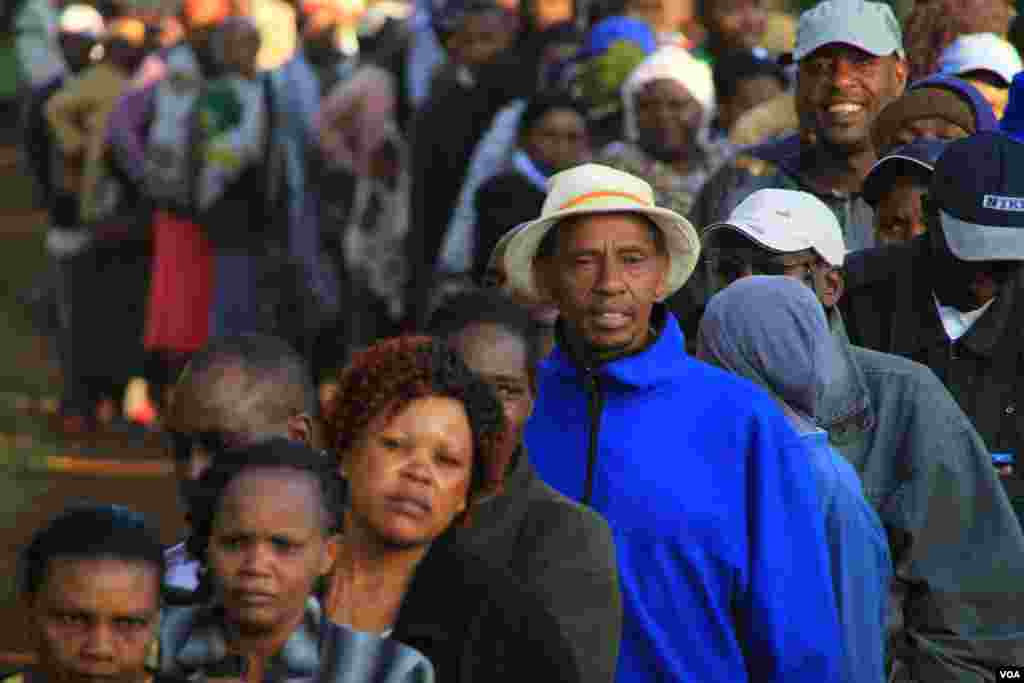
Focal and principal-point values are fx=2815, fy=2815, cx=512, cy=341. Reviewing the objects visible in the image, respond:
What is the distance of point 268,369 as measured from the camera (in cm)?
638

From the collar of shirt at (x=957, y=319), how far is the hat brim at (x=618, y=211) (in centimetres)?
103

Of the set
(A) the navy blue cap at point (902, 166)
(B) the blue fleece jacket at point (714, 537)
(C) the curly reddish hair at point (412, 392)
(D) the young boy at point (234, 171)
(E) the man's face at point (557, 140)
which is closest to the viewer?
(C) the curly reddish hair at point (412, 392)

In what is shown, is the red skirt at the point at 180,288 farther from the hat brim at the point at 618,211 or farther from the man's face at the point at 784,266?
the hat brim at the point at 618,211

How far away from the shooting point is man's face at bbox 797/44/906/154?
28.2 feet

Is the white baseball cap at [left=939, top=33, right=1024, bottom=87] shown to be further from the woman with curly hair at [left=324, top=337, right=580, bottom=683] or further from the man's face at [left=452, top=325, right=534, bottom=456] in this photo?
the woman with curly hair at [left=324, top=337, right=580, bottom=683]

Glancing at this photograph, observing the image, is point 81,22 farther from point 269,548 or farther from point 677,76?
point 269,548

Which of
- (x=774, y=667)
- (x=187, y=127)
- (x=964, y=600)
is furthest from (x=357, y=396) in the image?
(x=187, y=127)

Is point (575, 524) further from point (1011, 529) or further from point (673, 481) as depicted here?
point (1011, 529)

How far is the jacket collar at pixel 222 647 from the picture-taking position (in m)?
4.95

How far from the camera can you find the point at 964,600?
6402 millimetres

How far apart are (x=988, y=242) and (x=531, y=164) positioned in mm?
4402

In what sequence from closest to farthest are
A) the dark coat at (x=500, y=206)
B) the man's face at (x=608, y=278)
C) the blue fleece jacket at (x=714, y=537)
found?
the blue fleece jacket at (x=714, y=537), the man's face at (x=608, y=278), the dark coat at (x=500, y=206)

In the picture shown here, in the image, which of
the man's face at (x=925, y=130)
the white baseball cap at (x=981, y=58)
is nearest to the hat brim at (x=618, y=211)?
the man's face at (x=925, y=130)

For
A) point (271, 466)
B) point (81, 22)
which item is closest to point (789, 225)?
point (271, 466)
